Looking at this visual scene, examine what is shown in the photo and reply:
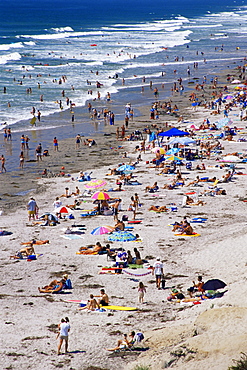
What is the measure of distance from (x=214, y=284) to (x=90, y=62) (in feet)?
219

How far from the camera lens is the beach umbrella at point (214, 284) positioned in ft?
49.5

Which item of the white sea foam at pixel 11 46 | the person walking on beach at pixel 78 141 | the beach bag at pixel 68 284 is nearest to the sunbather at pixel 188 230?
the beach bag at pixel 68 284

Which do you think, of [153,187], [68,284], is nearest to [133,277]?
[68,284]

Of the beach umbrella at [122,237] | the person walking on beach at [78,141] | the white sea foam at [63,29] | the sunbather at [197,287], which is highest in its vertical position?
the white sea foam at [63,29]

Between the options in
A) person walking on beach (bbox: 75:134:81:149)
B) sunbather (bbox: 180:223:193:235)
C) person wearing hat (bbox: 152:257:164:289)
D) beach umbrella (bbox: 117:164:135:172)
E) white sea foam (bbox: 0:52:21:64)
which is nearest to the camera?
person wearing hat (bbox: 152:257:164:289)

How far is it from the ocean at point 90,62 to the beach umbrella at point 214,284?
1997 centimetres

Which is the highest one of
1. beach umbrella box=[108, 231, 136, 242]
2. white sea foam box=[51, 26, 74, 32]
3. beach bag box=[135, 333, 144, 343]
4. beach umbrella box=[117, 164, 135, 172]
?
white sea foam box=[51, 26, 74, 32]

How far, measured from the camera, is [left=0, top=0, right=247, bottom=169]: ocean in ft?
155

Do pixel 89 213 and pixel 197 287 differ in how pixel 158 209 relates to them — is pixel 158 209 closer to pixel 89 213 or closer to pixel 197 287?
pixel 89 213

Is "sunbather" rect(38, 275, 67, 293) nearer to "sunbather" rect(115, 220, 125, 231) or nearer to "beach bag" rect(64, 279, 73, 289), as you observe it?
"beach bag" rect(64, 279, 73, 289)

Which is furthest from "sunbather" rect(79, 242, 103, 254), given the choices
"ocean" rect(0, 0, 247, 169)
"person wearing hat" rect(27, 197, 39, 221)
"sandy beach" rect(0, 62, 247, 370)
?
"ocean" rect(0, 0, 247, 169)

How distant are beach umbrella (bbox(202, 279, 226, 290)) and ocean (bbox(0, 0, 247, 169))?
19967 mm

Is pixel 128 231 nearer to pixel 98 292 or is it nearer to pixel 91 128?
pixel 98 292

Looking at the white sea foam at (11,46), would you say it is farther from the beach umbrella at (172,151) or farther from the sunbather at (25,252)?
the sunbather at (25,252)
